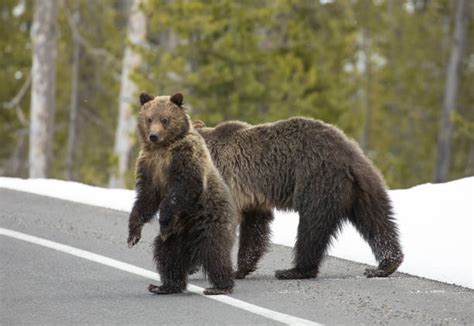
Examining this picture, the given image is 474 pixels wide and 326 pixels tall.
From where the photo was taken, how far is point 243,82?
23750mm

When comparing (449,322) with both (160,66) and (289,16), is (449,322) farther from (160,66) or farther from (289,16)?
(289,16)

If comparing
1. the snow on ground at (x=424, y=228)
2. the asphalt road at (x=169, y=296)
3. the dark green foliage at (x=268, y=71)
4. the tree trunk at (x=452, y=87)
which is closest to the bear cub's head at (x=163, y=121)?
the asphalt road at (x=169, y=296)

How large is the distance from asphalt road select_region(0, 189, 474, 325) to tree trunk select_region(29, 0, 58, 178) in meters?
14.9

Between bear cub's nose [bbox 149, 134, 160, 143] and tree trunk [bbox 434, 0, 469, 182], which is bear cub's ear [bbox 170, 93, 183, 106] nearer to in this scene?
bear cub's nose [bbox 149, 134, 160, 143]

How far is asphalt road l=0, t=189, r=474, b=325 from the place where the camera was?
6.45m

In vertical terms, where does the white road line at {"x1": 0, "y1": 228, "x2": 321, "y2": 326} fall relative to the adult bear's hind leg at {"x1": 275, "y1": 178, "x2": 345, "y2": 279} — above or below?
below

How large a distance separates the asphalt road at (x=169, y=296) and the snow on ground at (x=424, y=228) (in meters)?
0.35

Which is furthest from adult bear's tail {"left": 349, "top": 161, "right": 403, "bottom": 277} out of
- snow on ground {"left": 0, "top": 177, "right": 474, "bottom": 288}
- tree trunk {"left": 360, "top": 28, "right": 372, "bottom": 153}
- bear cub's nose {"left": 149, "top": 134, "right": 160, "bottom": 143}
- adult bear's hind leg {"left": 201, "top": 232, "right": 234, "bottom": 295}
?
tree trunk {"left": 360, "top": 28, "right": 372, "bottom": 153}

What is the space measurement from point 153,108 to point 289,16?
21128 mm

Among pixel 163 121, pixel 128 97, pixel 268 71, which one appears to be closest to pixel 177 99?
pixel 163 121

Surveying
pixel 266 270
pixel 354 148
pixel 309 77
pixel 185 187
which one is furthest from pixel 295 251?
pixel 309 77

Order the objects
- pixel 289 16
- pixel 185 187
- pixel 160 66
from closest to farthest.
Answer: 1. pixel 185 187
2. pixel 160 66
3. pixel 289 16

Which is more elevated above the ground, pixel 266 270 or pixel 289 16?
pixel 289 16

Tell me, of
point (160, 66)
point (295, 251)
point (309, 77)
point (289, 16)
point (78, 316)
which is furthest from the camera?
point (289, 16)
